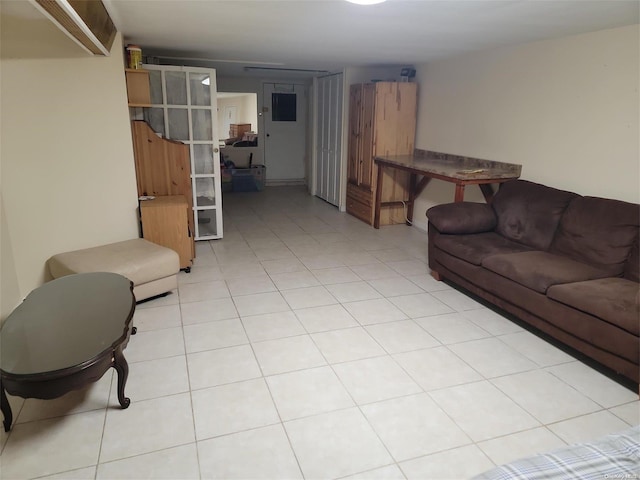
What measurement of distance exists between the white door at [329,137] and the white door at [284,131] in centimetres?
140

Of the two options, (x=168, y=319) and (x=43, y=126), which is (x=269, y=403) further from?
(x=43, y=126)

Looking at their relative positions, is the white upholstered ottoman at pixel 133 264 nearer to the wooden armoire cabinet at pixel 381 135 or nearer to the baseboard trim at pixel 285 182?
the wooden armoire cabinet at pixel 381 135

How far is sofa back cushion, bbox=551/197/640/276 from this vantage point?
2.76 metres

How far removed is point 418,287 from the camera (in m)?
3.58

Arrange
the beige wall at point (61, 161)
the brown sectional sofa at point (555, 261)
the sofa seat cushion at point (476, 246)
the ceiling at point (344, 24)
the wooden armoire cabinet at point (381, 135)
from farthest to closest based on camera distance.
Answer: the wooden armoire cabinet at point (381, 135) < the sofa seat cushion at point (476, 246) < the beige wall at point (61, 161) < the ceiling at point (344, 24) < the brown sectional sofa at point (555, 261)

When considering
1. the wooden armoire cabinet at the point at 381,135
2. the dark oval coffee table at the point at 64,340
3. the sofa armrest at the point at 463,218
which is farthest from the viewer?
the wooden armoire cabinet at the point at 381,135

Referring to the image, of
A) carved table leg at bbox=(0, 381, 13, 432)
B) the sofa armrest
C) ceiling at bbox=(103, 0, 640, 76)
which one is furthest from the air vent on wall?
the sofa armrest

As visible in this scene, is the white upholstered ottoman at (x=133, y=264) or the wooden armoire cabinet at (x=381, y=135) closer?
the white upholstered ottoman at (x=133, y=264)

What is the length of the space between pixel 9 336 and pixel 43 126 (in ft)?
5.91

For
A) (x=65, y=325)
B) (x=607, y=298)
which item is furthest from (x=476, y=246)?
(x=65, y=325)

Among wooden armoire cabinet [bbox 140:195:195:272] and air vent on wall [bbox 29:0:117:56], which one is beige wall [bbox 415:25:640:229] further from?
air vent on wall [bbox 29:0:117:56]

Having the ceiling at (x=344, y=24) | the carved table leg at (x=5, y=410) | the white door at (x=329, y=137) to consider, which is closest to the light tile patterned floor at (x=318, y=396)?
the carved table leg at (x=5, y=410)

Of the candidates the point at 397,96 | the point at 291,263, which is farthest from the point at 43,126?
the point at 397,96

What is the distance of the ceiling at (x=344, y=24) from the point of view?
2.44 meters
